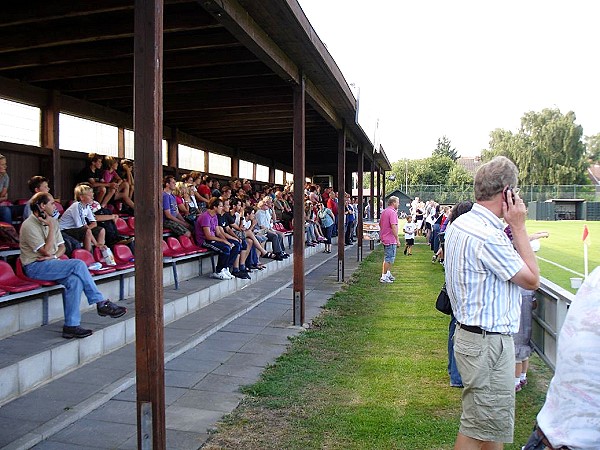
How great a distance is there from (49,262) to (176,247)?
11.3 ft

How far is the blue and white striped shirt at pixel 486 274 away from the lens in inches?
100

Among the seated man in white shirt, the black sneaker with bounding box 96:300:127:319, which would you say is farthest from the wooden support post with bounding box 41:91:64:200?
the black sneaker with bounding box 96:300:127:319

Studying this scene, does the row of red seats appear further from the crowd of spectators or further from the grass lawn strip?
the grass lawn strip

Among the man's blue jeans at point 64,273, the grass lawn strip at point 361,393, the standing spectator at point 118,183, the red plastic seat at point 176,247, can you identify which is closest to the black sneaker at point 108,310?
the man's blue jeans at point 64,273

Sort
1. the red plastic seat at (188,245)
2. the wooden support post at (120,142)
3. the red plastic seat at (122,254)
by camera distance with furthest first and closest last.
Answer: the wooden support post at (120,142) → the red plastic seat at (188,245) → the red plastic seat at (122,254)

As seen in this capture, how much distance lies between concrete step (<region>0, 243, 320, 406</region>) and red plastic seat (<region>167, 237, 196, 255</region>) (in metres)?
1.32

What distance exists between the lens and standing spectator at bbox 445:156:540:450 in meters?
2.58

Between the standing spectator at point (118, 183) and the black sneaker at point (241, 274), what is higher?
the standing spectator at point (118, 183)

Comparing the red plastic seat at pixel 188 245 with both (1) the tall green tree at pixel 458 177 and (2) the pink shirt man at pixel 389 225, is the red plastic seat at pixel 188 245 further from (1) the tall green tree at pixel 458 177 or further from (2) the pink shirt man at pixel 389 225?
(1) the tall green tree at pixel 458 177

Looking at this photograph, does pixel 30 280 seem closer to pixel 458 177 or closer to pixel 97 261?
pixel 97 261

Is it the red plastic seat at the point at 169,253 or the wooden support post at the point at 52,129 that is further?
the wooden support post at the point at 52,129

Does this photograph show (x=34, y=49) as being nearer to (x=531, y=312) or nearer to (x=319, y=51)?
(x=319, y=51)

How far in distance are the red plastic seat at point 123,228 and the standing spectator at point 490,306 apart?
7101mm

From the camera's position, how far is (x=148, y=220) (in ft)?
11.1
